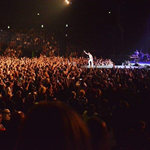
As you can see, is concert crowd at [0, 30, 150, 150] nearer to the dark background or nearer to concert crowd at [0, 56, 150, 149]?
concert crowd at [0, 56, 150, 149]

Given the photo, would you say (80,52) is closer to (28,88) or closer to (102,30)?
(102,30)

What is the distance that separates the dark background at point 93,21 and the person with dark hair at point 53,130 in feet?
104

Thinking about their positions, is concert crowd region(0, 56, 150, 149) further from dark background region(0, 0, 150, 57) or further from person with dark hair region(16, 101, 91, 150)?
dark background region(0, 0, 150, 57)

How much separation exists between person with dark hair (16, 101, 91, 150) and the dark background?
31685mm

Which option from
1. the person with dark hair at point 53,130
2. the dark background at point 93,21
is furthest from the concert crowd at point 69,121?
the dark background at point 93,21

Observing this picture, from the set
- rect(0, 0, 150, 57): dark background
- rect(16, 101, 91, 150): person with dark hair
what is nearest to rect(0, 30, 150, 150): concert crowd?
rect(16, 101, 91, 150): person with dark hair

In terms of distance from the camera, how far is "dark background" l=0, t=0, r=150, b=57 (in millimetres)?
34875

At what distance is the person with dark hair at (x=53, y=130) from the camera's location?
0.99 m

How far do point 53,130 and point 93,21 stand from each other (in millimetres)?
40233

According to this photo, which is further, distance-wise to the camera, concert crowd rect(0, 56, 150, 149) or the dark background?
the dark background

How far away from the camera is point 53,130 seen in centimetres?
100

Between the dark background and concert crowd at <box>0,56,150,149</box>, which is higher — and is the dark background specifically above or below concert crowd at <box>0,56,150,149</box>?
above

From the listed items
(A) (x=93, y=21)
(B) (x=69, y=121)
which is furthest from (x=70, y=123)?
(A) (x=93, y=21)

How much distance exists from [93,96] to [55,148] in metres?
4.97
